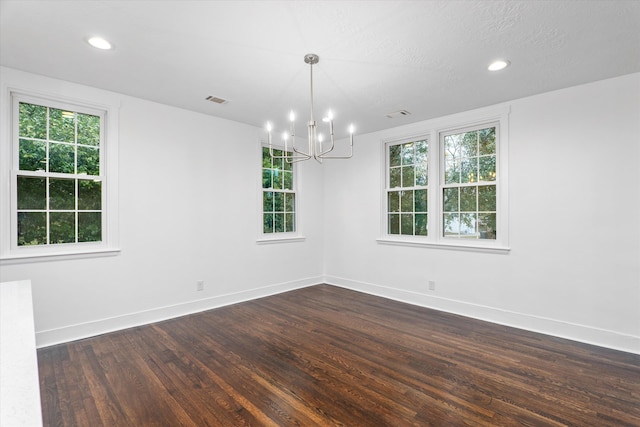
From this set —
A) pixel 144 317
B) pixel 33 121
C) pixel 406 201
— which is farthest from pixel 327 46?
pixel 144 317

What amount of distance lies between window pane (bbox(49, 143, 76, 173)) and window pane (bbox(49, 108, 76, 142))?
0.27 feet

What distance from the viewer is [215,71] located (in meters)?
3.03

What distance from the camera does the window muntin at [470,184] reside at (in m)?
4.07

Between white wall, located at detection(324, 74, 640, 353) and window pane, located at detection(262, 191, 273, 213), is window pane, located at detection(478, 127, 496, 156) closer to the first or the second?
white wall, located at detection(324, 74, 640, 353)

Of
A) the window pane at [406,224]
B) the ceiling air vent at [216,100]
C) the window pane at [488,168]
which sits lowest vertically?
the window pane at [406,224]

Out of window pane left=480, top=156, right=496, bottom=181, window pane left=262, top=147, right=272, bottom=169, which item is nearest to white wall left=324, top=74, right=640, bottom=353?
window pane left=480, top=156, right=496, bottom=181

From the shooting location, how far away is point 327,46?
258 centimetres

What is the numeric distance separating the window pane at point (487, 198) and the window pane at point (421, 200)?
76cm

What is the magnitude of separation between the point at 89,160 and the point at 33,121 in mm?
572

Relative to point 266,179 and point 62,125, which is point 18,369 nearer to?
point 62,125

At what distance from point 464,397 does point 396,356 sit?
0.73 meters

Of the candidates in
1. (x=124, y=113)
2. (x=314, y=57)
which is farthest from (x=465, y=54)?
(x=124, y=113)

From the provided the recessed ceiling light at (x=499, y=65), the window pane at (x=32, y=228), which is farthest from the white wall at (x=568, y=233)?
the window pane at (x=32, y=228)

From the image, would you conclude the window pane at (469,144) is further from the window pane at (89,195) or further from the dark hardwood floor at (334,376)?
the window pane at (89,195)
